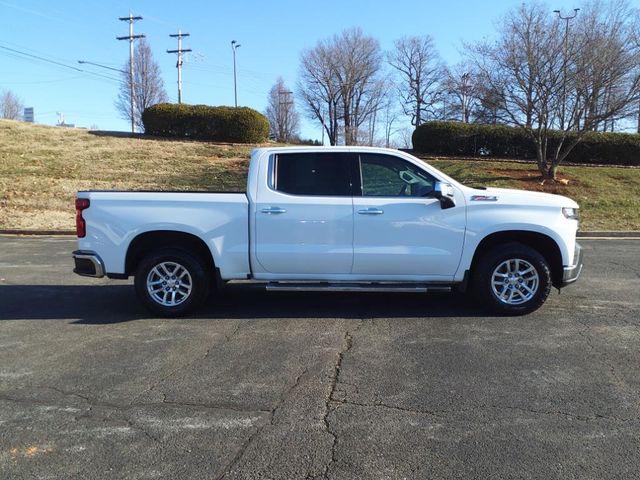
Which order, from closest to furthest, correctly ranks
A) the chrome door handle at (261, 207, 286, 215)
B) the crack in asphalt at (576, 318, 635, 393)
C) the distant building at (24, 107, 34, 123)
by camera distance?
the crack in asphalt at (576, 318, 635, 393) < the chrome door handle at (261, 207, 286, 215) < the distant building at (24, 107, 34, 123)

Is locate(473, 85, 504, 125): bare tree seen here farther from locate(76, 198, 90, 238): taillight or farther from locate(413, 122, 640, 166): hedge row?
locate(76, 198, 90, 238): taillight

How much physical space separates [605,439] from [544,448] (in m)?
0.43

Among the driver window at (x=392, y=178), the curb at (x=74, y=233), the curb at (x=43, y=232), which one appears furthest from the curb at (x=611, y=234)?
the curb at (x=43, y=232)

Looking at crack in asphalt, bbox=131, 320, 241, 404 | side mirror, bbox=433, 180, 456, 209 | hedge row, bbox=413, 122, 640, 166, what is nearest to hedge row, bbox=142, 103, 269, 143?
hedge row, bbox=413, 122, 640, 166

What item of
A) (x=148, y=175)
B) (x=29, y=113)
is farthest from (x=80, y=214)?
(x=29, y=113)

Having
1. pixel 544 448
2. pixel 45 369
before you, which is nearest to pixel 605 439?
pixel 544 448

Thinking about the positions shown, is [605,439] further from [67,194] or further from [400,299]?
[67,194]

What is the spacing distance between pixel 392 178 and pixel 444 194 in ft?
2.11

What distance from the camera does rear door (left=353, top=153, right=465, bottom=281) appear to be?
605 cm

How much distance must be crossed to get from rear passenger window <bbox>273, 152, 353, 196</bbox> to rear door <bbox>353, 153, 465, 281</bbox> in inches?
10.5

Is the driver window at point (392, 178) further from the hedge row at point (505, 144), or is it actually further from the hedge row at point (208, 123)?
the hedge row at point (208, 123)

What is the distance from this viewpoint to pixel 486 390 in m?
4.20

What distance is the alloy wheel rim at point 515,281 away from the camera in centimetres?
614

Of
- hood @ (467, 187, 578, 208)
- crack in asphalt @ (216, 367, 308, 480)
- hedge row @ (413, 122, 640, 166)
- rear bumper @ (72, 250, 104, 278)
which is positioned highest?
hedge row @ (413, 122, 640, 166)
